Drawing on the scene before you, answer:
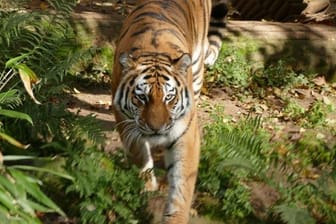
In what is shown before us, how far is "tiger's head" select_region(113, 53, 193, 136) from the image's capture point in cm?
467

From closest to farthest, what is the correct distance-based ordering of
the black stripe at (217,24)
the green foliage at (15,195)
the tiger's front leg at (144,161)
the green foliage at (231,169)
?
the green foliage at (15,195) < the green foliage at (231,169) < the tiger's front leg at (144,161) < the black stripe at (217,24)

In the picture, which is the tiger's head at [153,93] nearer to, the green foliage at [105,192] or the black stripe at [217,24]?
the green foliage at [105,192]

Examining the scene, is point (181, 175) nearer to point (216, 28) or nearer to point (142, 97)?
point (142, 97)

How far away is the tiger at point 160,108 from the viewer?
15.5ft

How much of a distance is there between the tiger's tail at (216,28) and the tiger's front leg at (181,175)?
7.59ft

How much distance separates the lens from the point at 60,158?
16.7ft

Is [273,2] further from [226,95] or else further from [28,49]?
[28,49]

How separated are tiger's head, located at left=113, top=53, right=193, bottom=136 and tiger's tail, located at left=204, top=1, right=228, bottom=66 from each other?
2.19 meters

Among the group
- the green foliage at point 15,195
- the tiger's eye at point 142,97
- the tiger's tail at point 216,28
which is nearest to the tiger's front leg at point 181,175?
the tiger's eye at point 142,97

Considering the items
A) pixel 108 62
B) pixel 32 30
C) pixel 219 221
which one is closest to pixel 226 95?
pixel 108 62

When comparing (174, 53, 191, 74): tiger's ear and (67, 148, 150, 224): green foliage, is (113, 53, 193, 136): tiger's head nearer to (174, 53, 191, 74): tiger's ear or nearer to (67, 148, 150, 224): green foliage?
(174, 53, 191, 74): tiger's ear

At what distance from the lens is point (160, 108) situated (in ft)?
15.3

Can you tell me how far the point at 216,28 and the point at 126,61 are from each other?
256 centimetres

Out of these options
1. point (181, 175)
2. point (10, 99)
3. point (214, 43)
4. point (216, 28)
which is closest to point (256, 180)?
point (181, 175)
